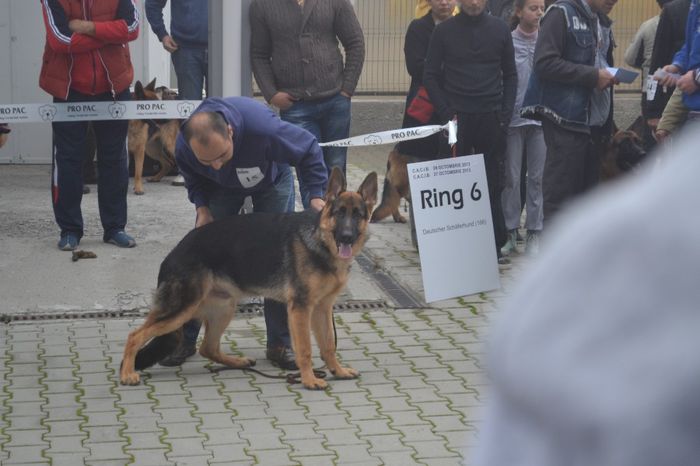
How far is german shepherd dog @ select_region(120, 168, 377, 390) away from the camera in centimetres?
568

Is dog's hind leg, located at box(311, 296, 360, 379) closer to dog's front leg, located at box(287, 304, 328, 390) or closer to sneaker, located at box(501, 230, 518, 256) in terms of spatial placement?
dog's front leg, located at box(287, 304, 328, 390)

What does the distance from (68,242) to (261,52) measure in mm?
2014

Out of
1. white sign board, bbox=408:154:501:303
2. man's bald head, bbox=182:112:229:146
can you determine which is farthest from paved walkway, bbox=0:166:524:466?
man's bald head, bbox=182:112:229:146

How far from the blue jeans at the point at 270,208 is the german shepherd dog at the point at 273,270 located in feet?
0.96

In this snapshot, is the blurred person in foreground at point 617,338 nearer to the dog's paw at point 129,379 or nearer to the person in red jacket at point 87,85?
the dog's paw at point 129,379

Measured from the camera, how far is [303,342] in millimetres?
5715

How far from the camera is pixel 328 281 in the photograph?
570cm

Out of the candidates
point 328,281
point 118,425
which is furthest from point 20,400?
point 328,281

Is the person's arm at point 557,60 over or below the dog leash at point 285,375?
over

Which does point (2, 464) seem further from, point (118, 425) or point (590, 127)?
point (590, 127)

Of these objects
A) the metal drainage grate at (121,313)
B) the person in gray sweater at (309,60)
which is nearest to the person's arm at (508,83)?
the person in gray sweater at (309,60)

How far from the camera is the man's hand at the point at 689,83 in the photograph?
7375 millimetres

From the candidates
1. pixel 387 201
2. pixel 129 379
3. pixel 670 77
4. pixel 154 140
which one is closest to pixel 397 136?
pixel 387 201

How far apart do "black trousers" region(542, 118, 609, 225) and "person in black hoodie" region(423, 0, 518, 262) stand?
0.38m
